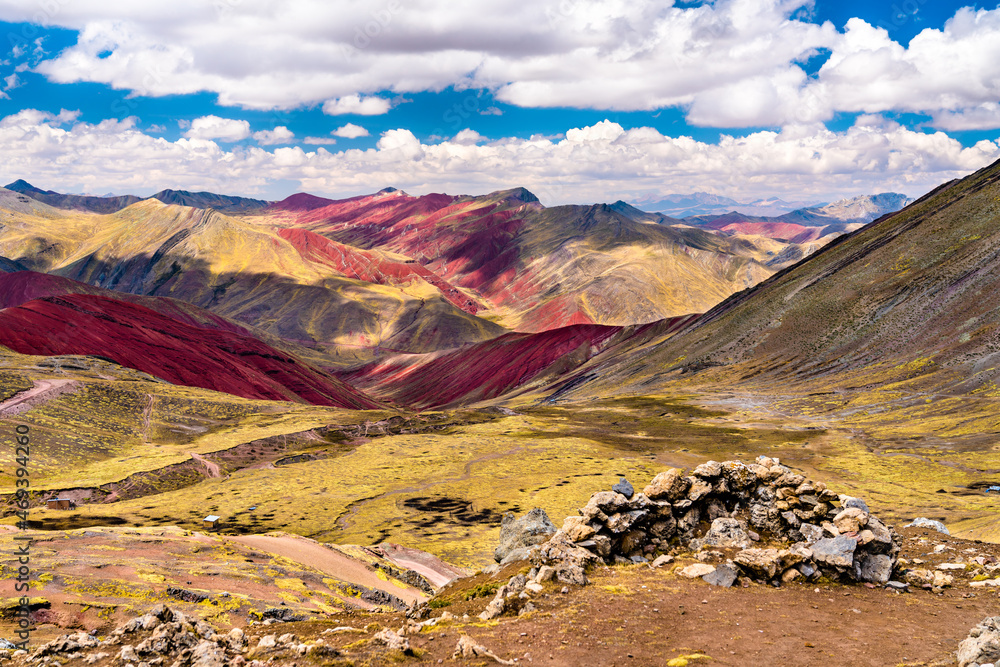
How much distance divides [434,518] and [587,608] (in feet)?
171

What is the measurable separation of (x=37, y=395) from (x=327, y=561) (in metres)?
89.7

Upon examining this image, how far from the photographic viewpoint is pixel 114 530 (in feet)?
140

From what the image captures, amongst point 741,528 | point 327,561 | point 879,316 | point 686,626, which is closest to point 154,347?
point 327,561

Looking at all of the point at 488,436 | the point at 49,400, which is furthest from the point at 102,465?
the point at 488,436

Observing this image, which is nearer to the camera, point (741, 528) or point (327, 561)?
point (741, 528)

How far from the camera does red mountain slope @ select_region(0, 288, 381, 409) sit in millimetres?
143875

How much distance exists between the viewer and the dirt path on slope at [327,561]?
142 ft

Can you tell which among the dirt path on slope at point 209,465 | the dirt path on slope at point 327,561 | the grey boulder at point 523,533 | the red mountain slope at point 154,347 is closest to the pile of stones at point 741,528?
the grey boulder at point 523,533

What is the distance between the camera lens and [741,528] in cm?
3106

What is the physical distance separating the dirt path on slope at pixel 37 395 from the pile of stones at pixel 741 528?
4098 inches

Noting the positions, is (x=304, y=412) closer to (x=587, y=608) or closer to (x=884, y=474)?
(x=884, y=474)

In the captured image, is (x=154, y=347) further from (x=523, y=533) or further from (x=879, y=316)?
(x=879, y=316)

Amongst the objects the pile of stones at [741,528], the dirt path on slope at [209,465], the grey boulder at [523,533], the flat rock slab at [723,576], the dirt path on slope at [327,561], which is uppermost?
the pile of stones at [741,528]

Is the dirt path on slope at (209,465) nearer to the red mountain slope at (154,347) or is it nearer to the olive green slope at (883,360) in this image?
the red mountain slope at (154,347)
